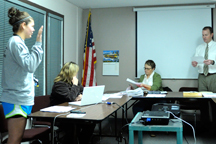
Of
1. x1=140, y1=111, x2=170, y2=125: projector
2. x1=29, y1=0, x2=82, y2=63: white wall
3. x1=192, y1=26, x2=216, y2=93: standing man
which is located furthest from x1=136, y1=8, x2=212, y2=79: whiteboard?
x1=140, y1=111, x2=170, y2=125: projector

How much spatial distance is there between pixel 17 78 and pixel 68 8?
12.0ft

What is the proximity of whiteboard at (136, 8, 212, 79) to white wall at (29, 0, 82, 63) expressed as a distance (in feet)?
4.55

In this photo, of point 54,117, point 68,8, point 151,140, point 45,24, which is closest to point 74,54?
point 68,8

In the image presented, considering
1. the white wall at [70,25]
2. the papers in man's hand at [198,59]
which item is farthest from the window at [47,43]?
the papers in man's hand at [198,59]

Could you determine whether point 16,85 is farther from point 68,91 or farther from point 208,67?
point 208,67

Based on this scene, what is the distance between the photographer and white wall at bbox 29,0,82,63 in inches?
190

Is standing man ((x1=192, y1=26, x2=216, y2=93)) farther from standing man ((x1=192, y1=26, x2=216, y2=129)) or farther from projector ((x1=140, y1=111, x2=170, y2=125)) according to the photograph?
projector ((x1=140, y1=111, x2=170, y2=125))

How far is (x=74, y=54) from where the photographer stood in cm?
561

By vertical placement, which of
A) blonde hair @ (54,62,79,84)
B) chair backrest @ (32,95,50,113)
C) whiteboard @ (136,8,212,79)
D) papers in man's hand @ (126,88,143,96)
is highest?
whiteboard @ (136,8,212,79)

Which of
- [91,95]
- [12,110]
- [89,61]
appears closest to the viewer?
[12,110]

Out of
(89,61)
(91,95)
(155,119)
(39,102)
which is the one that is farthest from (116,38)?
(155,119)

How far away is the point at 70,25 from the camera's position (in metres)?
5.36

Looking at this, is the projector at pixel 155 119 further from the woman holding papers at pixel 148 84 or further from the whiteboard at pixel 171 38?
the whiteboard at pixel 171 38

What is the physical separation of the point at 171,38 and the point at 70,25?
7.24 ft
